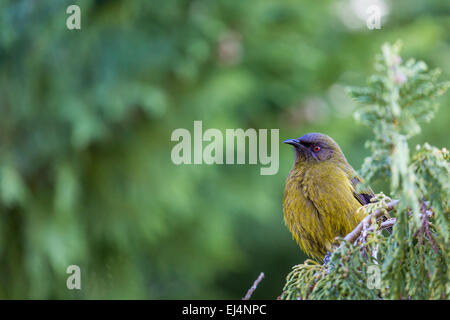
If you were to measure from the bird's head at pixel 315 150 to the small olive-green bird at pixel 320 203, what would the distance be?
1 cm

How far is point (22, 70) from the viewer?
6.09 metres

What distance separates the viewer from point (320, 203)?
3223 mm

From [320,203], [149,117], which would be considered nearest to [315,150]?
[320,203]

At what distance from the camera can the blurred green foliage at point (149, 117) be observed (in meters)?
6.08

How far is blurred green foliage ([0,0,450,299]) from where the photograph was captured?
20.0 feet

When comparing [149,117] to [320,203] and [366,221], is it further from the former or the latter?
[366,221]

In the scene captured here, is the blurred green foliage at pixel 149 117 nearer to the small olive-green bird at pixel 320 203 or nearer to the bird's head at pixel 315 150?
the bird's head at pixel 315 150

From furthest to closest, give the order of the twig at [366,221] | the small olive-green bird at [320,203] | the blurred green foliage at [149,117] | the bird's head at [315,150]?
the blurred green foliage at [149,117] < the bird's head at [315,150] < the small olive-green bird at [320,203] < the twig at [366,221]

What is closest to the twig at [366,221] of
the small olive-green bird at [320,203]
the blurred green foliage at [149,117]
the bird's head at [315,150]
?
the small olive-green bird at [320,203]

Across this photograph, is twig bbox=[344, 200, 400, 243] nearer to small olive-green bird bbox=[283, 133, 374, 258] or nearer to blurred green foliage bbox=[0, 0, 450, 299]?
small olive-green bird bbox=[283, 133, 374, 258]

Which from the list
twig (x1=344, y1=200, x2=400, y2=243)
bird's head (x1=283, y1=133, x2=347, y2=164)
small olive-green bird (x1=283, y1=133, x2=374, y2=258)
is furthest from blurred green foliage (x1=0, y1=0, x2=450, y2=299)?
twig (x1=344, y1=200, x2=400, y2=243)
